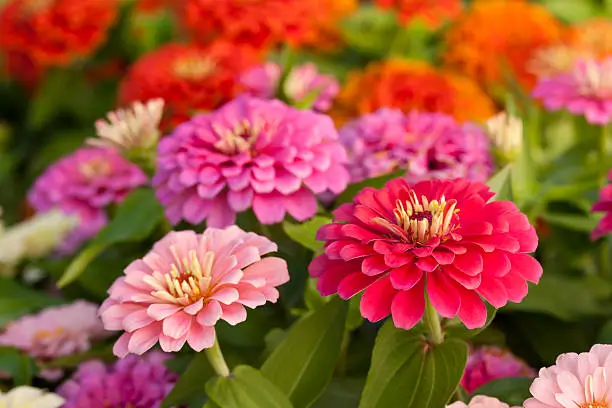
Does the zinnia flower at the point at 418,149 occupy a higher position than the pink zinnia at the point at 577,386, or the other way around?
the pink zinnia at the point at 577,386

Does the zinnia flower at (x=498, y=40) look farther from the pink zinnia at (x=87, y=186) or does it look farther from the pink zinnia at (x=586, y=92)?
the pink zinnia at (x=87, y=186)

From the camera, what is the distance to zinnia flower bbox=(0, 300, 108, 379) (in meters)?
0.72

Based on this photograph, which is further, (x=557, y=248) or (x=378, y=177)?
(x=557, y=248)

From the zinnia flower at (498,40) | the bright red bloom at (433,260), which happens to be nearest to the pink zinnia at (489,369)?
the bright red bloom at (433,260)

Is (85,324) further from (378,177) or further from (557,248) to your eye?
(557,248)

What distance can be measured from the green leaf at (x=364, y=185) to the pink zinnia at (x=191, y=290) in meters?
0.16

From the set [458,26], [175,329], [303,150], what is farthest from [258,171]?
[458,26]

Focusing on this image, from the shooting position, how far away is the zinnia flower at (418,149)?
29.0 inches

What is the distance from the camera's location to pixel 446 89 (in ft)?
3.34

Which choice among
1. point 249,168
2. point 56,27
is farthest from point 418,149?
point 56,27

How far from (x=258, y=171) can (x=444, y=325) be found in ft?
0.61

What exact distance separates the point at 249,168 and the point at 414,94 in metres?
0.46

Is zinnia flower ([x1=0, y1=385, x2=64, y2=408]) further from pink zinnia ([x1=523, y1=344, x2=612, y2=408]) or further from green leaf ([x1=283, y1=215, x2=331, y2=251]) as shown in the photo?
pink zinnia ([x1=523, y1=344, x2=612, y2=408])

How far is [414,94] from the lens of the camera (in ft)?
3.33
